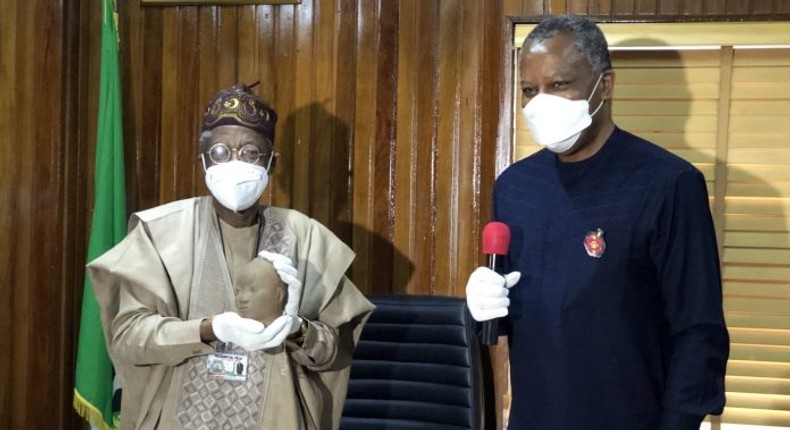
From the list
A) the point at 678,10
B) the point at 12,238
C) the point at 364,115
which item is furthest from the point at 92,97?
the point at 678,10

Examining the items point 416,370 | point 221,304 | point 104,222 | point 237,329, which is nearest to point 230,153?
point 221,304

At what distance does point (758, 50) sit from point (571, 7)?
2.15 ft

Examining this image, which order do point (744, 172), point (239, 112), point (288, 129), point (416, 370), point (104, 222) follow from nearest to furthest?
1. point (239, 112)
2. point (416, 370)
3. point (744, 172)
4. point (104, 222)
5. point (288, 129)

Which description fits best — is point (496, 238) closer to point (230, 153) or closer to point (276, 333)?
point (276, 333)

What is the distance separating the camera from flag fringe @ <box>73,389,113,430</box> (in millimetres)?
3082

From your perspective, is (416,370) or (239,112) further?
(416,370)

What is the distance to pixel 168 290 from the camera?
2068 mm

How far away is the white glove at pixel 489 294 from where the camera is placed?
1.69 metres

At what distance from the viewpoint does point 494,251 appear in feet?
5.69

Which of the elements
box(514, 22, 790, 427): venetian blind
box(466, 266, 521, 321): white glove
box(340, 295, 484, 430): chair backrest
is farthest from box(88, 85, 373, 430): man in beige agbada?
box(514, 22, 790, 427): venetian blind

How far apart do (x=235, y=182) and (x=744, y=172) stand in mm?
1854

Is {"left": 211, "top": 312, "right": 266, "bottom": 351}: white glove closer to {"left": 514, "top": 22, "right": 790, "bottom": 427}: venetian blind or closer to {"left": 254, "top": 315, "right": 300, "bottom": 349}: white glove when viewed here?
{"left": 254, "top": 315, "right": 300, "bottom": 349}: white glove

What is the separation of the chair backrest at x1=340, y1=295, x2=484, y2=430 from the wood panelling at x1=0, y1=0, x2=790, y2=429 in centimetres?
39

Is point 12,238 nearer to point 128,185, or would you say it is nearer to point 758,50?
point 128,185
